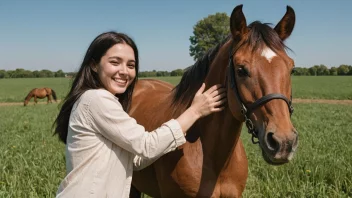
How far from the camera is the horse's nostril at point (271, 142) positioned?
5.50 feet

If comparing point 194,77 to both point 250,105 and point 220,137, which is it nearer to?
point 220,137

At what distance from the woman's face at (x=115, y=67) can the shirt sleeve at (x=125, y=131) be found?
0.16 m

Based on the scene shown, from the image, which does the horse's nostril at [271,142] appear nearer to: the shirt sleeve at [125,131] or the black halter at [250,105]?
the black halter at [250,105]

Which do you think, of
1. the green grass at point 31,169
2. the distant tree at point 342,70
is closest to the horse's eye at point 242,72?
the green grass at point 31,169

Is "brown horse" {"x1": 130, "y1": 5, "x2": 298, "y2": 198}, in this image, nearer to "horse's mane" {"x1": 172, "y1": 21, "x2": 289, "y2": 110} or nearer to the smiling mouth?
"horse's mane" {"x1": 172, "y1": 21, "x2": 289, "y2": 110}

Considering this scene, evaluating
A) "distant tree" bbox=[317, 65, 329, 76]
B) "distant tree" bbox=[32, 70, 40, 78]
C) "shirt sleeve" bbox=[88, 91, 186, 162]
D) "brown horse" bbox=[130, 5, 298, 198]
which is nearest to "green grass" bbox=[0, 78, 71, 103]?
"brown horse" bbox=[130, 5, 298, 198]

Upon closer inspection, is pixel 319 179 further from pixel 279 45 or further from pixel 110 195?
pixel 110 195

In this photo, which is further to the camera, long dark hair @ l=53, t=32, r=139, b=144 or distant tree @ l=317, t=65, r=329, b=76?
distant tree @ l=317, t=65, r=329, b=76

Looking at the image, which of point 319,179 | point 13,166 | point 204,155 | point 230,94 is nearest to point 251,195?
point 319,179

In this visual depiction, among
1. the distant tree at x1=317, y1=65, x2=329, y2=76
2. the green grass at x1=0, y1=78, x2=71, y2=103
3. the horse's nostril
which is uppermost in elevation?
the distant tree at x1=317, y1=65, x2=329, y2=76

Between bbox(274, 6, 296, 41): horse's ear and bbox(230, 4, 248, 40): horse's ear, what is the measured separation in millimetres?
275

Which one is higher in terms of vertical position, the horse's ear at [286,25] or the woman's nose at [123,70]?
the horse's ear at [286,25]

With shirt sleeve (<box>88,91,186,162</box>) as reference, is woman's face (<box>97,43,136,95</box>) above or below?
above

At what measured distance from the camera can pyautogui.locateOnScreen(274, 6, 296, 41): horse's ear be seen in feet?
6.97
